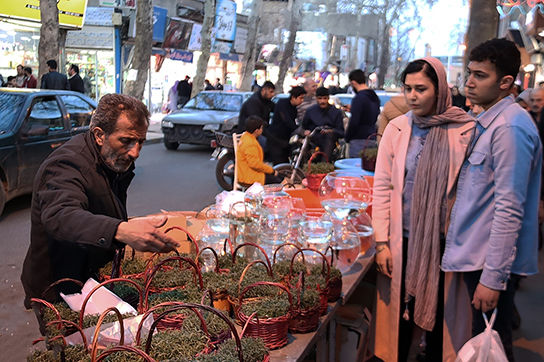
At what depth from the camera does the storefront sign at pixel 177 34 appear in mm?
26562

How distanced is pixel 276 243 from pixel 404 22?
5972 cm

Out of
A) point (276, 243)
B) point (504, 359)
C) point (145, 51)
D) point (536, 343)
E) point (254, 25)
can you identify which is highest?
point (254, 25)

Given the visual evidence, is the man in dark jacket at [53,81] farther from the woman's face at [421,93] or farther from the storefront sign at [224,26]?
the storefront sign at [224,26]

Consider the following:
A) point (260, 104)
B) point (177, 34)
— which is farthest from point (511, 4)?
point (177, 34)

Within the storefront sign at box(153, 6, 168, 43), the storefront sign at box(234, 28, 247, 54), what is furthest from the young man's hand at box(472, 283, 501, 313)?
the storefront sign at box(234, 28, 247, 54)

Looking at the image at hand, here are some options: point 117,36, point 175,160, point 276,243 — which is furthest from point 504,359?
point 117,36

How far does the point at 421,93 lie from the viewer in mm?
3012

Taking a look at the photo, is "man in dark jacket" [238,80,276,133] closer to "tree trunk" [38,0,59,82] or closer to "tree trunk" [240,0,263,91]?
"tree trunk" [38,0,59,82]

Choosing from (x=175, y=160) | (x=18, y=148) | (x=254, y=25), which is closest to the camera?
(x=18, y=148)

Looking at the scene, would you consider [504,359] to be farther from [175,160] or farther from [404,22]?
[404,22]

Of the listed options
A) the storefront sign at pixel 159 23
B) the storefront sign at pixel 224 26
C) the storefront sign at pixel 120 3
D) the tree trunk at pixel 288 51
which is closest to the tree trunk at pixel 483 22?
the storefront sign at pixel 120 3

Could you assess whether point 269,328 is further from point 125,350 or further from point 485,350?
point 485,350

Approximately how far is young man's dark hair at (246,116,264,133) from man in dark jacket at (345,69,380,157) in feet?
5.40

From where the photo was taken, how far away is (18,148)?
25.4ft
